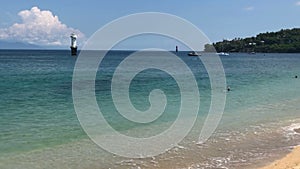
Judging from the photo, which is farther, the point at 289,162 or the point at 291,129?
the point at 291,129

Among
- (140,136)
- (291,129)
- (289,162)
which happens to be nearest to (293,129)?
(291,129)

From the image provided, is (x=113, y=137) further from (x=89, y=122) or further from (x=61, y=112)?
(x=61, y=112)

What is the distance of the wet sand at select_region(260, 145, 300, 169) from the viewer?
11.1 m

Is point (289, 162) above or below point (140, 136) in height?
above

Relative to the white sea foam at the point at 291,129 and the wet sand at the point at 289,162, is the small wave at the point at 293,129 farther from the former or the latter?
the wet sand at the point at 289,162

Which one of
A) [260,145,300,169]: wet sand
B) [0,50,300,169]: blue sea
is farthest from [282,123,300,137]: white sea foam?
[260,145,300,169]: wet sand

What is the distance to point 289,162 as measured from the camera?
1171 cm

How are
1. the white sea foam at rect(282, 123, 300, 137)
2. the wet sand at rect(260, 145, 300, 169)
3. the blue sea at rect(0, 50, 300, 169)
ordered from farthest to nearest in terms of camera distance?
the white sea foam at rect(282, 123, 300, 137) < the blue sea at rect(0, 50, 300, 169) < the wet sand at rect(260, 145, 300, 169)

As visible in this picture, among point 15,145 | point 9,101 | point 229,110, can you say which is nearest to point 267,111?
point 229,110

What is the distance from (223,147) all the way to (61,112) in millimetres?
10479

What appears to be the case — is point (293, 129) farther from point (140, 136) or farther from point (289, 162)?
point (140, 136)

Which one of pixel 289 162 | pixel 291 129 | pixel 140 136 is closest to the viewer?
pixel 289 162

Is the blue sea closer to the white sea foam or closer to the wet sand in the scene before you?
the white sea foam

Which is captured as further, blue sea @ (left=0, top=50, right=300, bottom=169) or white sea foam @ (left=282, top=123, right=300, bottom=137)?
white sea foam @ (left=282, top=123, right=300, bottom=137)
